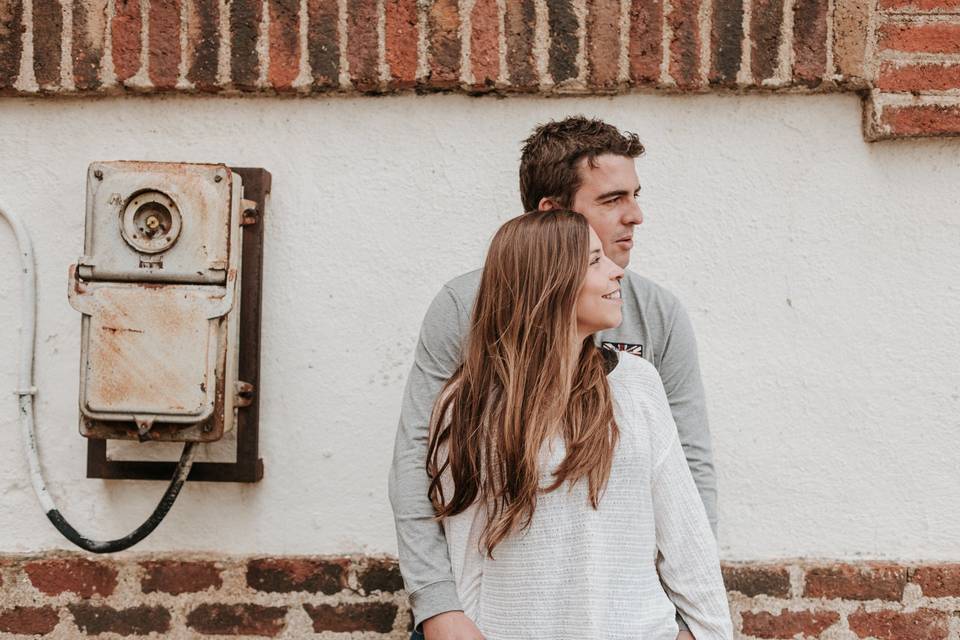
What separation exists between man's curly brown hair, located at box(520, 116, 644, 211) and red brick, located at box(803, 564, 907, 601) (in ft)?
3.89

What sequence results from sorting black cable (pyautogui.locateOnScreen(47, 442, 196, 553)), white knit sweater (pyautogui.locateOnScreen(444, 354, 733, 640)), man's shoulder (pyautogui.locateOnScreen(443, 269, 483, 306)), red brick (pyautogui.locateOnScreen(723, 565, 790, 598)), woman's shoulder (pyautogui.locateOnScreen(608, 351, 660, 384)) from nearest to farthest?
white knit sweater (pyautogui.locateOnScreen(444, 354, 733, 640))
woman's shoulder (pyautogui.locateOnScreen(608, 351, 660, 384))
man's shoulder (pyautogui.locateOnScreen(443, 269, 483, 306))
black cable (pyautogui.locateOnScreen(47, 442, 196, 553))
red brick (pyautogui.locateOnScreen(723, 565, 790, 598))

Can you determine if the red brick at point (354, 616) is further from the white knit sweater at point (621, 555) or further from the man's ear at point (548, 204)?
the man's ear at point (548, 204)

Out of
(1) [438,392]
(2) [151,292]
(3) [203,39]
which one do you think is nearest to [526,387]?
(1) [438,392]

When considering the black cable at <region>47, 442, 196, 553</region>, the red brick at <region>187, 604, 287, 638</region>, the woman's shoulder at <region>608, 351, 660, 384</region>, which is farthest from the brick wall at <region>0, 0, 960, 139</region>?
the red brick at <region>187, 604, 287, 638</region>

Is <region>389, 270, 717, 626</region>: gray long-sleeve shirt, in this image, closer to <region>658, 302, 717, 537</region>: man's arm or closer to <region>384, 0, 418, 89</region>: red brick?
<region>658, 302, 717, 537</region>: man's arm

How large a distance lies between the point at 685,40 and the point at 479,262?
30.0 inches

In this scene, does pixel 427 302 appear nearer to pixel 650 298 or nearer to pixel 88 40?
pixel 650 298

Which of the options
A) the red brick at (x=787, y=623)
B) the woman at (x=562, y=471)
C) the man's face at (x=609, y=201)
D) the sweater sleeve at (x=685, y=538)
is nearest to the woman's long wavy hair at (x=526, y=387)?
the woman at (x=562, y=471)

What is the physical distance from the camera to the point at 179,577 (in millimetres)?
2270

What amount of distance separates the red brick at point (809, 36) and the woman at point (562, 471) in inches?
35.8

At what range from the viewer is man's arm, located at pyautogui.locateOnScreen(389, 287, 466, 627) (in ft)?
5.59

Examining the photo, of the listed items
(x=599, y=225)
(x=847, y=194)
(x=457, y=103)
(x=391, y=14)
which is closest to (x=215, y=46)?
(x=391, y=14)

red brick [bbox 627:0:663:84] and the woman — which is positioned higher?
red brick [bbox 627:0:663:84]

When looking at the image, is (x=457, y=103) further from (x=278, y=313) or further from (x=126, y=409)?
(x=126, y=409)
